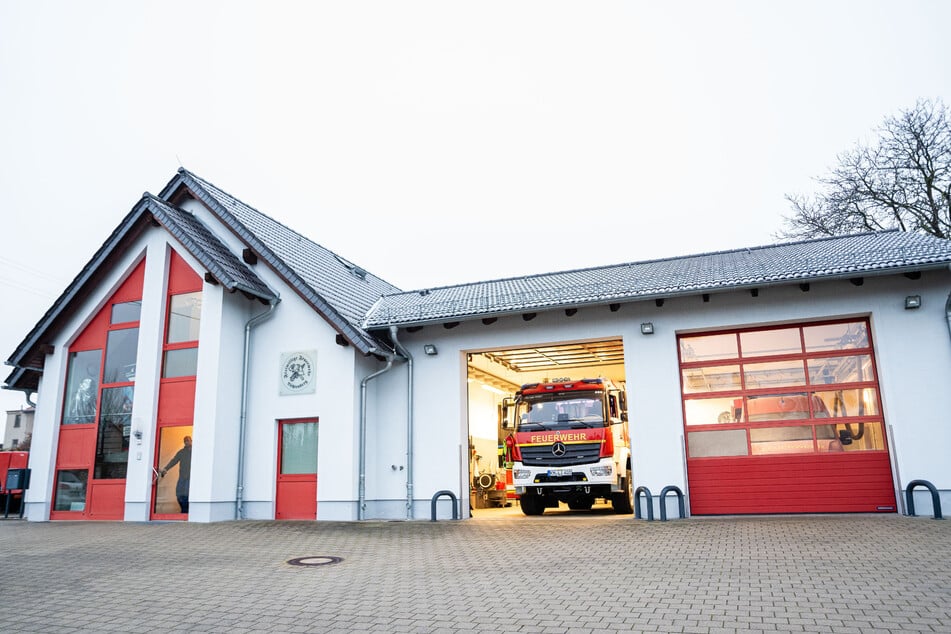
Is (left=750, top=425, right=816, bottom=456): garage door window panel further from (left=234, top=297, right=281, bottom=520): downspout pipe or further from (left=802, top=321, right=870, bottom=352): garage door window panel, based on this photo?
(left=234, top=297, right=281, bottom=520): downspout pipe

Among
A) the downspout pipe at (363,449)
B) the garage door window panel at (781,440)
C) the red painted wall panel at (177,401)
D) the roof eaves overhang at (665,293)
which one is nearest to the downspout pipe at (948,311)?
the roof eaves overhang at (665,293)

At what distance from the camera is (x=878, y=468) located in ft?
40.8

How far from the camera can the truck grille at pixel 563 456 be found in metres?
14.2

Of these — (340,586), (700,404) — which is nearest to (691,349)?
(700,404)

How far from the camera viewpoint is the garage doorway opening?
50.3 ft

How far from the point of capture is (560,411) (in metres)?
14.8

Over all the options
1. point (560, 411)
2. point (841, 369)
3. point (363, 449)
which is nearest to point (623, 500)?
point (560, 411)

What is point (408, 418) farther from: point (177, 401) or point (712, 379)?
point (712, 379)

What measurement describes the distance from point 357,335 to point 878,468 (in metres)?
9.69

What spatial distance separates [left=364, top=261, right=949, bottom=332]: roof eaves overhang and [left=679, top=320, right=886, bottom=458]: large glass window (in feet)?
A: 3.73

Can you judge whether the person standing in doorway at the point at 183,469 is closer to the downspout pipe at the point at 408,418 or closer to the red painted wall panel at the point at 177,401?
the red painted wall panel at the point at 177,401

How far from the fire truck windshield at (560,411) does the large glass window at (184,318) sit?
702 centimetres

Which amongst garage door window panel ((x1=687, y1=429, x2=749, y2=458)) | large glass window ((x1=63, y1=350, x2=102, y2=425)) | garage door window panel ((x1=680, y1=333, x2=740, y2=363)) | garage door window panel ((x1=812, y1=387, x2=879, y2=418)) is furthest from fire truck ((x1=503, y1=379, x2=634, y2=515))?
large glass window ((x1=63, y1=350, x2=102, y2=425))

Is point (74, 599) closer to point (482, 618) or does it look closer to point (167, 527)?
point (482, 618)
